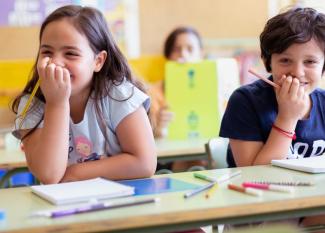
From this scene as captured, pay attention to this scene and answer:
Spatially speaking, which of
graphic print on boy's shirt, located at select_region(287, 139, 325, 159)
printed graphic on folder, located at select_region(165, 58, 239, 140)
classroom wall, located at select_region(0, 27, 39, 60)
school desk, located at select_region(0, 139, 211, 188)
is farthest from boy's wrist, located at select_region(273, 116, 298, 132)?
classroom wall, located at select_region(0, 27, 39, 60)

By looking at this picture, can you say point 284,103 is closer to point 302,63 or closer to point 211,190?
point 302,63

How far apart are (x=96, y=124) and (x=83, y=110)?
0.07 metres

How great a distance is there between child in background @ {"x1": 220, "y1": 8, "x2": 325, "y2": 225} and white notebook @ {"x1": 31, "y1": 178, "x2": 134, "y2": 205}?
0.57 meters

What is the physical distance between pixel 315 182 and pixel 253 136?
0.45 m

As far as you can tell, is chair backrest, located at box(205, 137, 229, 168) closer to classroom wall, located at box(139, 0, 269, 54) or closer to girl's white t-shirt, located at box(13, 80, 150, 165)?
girl's white t-shirt, located at box(13, 80, 150, 165)

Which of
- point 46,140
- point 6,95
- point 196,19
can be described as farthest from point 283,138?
point 196,19

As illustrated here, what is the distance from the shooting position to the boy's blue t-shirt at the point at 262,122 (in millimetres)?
1705

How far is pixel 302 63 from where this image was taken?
1.69 meters

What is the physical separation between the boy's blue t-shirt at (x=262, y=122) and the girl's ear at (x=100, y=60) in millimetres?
430

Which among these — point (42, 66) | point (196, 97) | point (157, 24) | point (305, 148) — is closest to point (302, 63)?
point (305, 148)

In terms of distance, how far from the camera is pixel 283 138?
5.26 feet

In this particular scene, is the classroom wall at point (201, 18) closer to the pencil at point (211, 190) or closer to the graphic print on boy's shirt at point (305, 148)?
the graphic print on boy's shirt at point (305, 148)

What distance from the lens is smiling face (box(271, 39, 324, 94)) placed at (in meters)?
1.68

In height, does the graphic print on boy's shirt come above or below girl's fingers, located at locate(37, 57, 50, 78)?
below
